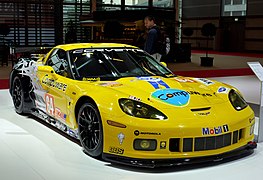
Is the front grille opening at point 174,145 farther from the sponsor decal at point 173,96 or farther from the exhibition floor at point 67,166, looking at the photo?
the sponsor decal at point 173,96

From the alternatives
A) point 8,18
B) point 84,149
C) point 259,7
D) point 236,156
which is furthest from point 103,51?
point 259,7

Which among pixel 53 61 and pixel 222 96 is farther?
pixel 53 61

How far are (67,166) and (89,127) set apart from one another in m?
0.40

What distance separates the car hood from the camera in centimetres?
337

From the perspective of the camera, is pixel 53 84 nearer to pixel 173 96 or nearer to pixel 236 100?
pixel 173 96

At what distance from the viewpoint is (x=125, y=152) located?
10.5ft

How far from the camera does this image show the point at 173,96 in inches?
135

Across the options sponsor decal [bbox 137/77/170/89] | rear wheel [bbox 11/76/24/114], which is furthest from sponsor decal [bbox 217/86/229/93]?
rear wheel [bbox 11/76/24/114]

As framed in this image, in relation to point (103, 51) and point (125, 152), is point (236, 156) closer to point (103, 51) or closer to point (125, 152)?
point (125, 152)

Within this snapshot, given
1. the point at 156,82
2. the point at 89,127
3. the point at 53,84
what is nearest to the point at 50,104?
the point at 53,84

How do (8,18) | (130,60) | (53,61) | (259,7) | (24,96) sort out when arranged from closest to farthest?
(130,60)
(53,61)
(24,96)
(8,18)
(259,7)

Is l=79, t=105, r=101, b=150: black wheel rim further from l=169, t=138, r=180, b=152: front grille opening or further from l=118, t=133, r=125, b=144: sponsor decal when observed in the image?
l=169, t=138, r=180, b=152: front grille opening

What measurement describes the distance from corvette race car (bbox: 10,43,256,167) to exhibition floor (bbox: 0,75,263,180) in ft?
0.34

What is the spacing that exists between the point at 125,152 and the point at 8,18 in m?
16.7
